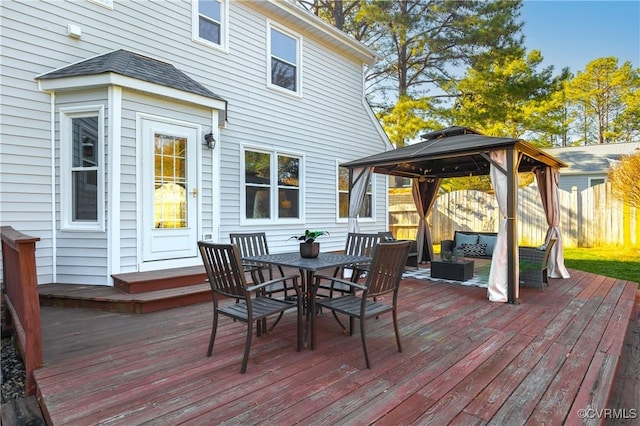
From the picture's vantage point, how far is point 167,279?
15.6 feet

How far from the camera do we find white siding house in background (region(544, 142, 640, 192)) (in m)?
15.9

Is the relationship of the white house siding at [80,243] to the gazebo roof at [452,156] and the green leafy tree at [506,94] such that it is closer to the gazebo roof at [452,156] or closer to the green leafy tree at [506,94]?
the gazebo roof at [452,156]

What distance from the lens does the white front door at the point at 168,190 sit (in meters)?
5.08

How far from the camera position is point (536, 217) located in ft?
38.0

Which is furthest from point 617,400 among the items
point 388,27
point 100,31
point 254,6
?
point 388,27

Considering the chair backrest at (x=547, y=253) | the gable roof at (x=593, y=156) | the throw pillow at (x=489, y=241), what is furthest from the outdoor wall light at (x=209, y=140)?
the gable roof at (x=593, y=156)

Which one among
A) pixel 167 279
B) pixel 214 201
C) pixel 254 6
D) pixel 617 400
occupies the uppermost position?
pixel 254 6

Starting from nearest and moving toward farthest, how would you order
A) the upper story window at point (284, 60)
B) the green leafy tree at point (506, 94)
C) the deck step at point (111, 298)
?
the deck step at point (111, 298)
the upper story window at point (284, 60)
the green leafy tree at point (506, 94)

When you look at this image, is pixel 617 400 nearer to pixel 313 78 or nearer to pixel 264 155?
pixel 264 155

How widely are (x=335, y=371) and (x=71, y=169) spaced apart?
15.2ft

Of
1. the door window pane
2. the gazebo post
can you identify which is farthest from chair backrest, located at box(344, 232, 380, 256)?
the door window pane

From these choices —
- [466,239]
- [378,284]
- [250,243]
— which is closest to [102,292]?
[250,243]

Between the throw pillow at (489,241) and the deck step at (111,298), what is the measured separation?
261 inches

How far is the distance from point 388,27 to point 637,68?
1718 cm
